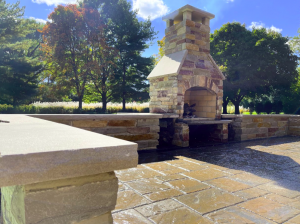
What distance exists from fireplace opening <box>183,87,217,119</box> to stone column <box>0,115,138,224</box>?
5.65 meters

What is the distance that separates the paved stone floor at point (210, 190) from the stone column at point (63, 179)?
0.94 meters

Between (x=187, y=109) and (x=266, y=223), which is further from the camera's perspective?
(x=187, y=109)

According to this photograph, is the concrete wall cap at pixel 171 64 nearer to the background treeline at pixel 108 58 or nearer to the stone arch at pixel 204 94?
the stone arch at pixel 204 94

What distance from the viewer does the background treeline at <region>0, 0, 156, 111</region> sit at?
16.2 metres

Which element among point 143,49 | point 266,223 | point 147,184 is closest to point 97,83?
point 143,49

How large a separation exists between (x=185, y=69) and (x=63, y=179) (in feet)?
17.9

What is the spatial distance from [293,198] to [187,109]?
4592 millimetres

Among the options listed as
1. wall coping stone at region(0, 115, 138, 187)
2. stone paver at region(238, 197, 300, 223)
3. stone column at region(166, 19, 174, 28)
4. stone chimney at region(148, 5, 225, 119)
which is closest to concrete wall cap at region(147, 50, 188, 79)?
stone chimney at region(148, 5, 225, 119)

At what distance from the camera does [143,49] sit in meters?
19.7

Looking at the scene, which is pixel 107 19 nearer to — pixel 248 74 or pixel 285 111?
pixel 248 74

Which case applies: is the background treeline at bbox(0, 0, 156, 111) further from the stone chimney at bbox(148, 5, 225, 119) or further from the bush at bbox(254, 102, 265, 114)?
the bush at bbox(254, 102, 265, 114)

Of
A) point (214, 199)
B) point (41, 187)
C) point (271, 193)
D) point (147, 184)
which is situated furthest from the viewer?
point (147, 184)

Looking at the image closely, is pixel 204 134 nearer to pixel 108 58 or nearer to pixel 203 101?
pixel 203 101

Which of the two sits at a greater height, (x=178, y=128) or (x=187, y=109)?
(x=187, y=109)
